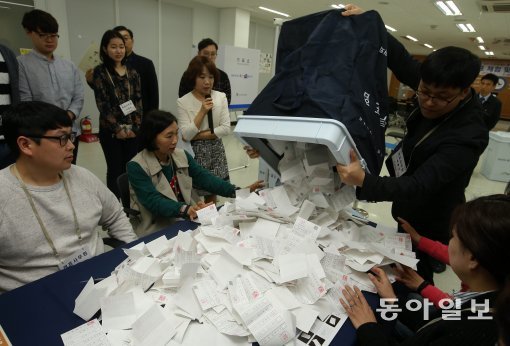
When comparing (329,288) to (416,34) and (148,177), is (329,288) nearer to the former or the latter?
(148,177)

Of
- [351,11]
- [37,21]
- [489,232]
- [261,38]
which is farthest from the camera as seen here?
[261,38]

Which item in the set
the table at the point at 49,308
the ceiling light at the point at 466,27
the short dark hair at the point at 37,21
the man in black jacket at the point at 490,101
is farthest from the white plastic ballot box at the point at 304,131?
the ceiling light at the point at 466,27

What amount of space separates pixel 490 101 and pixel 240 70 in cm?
361

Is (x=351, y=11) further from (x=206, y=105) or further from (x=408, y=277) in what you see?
(x=206, y=105)

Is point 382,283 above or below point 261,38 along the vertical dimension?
below

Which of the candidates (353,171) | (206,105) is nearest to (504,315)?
(353,171)

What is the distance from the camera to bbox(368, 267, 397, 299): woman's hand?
1.13 meters

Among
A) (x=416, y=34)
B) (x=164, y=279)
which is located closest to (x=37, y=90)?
(x=164, y=279)

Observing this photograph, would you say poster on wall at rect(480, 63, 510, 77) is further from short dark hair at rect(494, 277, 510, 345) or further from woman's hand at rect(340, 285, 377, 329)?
short dark hair at rect(494, 277, 510, 345)

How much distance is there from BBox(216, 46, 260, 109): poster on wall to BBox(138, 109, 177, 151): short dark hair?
3.17m

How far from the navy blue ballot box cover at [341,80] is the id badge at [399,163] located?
0.17 meters

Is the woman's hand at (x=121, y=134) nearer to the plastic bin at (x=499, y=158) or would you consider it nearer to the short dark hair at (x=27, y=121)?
the short dark hair at (x=27, y=121)

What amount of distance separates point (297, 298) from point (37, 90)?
250 cm

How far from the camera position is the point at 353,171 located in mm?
1150
